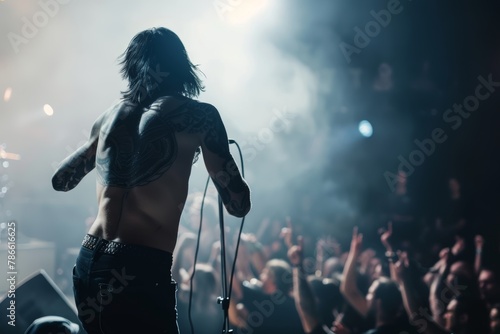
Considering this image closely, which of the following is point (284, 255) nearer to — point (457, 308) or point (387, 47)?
point (457, 308)

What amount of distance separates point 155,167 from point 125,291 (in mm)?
418

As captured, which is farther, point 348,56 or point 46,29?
point 46,29

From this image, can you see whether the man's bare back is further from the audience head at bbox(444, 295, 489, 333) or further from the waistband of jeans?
the audience head at bbox(444, 295, 489, 333)

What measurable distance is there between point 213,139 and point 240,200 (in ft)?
0.79

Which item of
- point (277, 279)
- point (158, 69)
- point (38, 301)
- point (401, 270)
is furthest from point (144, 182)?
point (277, 279)

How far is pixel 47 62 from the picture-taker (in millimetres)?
7699

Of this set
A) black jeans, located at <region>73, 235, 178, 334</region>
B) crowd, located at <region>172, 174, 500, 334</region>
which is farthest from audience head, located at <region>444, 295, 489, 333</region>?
black jeans, located at <region>73, 235, 178, 334</region>

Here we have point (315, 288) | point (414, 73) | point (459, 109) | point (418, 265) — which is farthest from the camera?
point (414, 73)

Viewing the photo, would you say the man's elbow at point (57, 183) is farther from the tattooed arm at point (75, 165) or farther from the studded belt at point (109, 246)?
the studded belt at point (109, 246)

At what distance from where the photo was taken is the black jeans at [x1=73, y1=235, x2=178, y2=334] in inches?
59.2

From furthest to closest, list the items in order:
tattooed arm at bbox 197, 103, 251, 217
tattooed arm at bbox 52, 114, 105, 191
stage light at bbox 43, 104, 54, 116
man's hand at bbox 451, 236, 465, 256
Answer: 1. stage light at bbox 43, 104, 54, 116
2. man's hand at bbox 451, 236, 465, 256
3. tattooed arm at bbox 52, 114, 105, 191
4. tattooed arm at bbox 197, 103, 251, 217

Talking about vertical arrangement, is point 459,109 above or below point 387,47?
below

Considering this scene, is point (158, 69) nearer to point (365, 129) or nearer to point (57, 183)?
point (57, 183)

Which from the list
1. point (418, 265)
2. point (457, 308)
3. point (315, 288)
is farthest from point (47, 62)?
point (457, 308)
